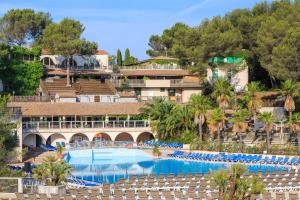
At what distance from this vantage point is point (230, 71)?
206 ft

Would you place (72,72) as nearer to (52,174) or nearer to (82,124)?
(82,124)

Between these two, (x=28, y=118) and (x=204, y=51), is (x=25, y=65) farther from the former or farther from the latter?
(x=204, y=51)

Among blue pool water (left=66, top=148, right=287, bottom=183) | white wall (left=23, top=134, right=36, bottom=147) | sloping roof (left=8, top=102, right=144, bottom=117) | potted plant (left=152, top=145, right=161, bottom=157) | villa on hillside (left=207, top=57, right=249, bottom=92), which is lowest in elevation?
blue pool water (left=66, top=148, right=287, bottom=183)

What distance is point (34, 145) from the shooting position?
52.0m

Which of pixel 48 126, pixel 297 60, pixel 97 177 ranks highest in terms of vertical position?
pixel 297 60

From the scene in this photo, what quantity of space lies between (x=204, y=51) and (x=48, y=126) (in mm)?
15110

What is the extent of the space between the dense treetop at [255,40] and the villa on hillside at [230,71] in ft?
2.40

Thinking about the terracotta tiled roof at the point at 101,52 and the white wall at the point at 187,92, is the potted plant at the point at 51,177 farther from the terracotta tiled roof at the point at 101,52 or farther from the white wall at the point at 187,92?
the terracotta tiled roof at the point at 101,52

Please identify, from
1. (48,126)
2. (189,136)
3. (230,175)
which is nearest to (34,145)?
(48,126)

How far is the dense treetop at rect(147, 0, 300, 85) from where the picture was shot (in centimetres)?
4997

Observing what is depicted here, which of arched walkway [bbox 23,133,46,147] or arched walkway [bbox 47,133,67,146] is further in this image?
arched walkway [bbox 47,133,67,146]

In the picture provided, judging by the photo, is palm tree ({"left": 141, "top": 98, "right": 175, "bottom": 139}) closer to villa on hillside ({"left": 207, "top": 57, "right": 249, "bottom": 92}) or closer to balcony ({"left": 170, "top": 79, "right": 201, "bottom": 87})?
villa on hillside ({"left": 207, "top": 57, "right": 249, "bottom": 92})

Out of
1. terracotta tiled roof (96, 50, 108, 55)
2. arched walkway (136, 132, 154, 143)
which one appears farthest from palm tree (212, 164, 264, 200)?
terracotta tiled roof (96, 50, 108, 55)

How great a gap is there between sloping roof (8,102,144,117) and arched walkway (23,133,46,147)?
1.68 m
